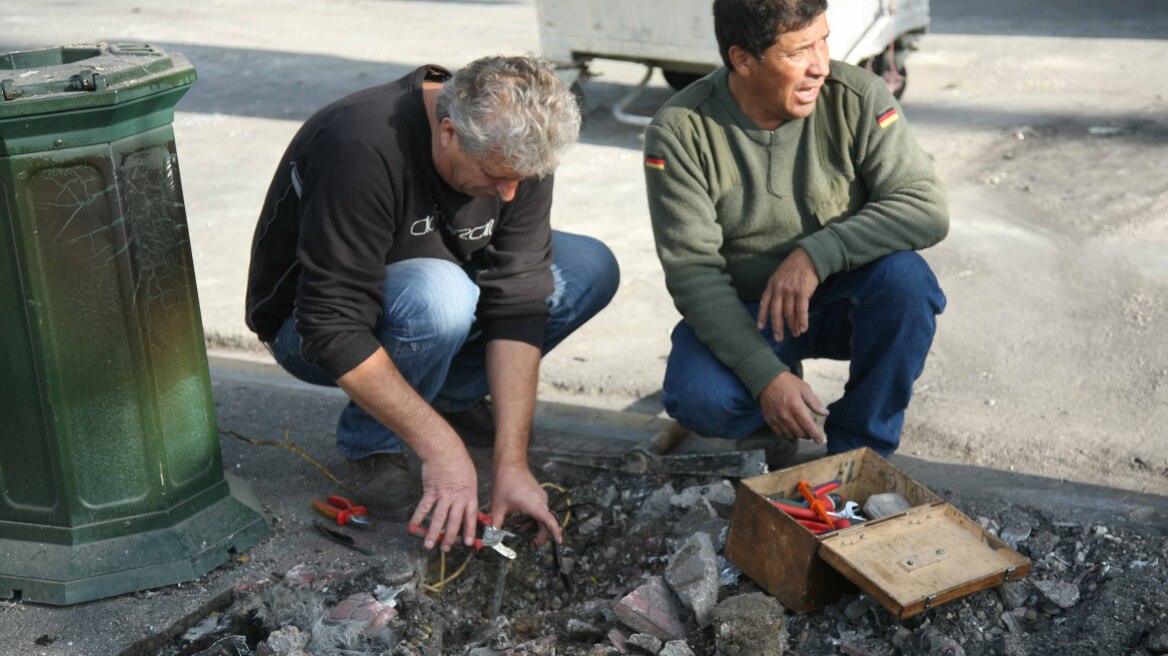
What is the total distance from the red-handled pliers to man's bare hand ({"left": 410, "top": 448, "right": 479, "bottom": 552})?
1.20 ft

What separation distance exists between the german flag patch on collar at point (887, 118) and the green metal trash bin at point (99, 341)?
1.76m

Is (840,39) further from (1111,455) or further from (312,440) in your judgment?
(312,440)

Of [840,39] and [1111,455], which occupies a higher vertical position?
[840,39]

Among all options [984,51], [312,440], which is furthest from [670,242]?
[984,51]

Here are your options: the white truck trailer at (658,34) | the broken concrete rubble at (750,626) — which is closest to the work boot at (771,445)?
the broken concrete rubble at (750,626)

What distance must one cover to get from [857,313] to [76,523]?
6.76 feet

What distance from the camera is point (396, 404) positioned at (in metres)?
2.81

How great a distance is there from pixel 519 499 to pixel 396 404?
1.25 ft

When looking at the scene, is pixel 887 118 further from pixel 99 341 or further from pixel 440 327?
pixel 99 341

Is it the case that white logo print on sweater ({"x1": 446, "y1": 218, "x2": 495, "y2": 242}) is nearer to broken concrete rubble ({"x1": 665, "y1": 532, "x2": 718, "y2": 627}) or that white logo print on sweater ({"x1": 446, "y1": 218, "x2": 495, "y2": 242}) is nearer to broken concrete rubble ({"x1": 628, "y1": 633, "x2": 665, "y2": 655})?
broken concrete rubble ({"x1": 665, "y1": 532, "x2": 718, "y2": 627})

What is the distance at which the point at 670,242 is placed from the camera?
10.5ft

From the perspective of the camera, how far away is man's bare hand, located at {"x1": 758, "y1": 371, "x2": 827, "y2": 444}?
3.04m

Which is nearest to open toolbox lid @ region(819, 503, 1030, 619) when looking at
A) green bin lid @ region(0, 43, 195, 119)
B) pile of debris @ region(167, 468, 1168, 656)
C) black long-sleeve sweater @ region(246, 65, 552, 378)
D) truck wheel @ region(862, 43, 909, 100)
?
pile of debris @ region(167, 468, 1168, 656)

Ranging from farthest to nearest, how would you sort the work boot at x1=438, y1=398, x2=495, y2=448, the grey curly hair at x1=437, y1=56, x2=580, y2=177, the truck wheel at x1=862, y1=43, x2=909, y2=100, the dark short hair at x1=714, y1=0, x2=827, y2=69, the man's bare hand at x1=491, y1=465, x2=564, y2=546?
the truck wheel at x1=862, y1=43, x2=909, y2=100 → the work boot at x1=438, y1=398, x2=495, y2=448 → the dark short hair at x1=714, y1=0, x2=827, y2=69 → the man's bare hand at x1=491, y1=465, x2=564, y2=546 → the grey curly hair at x1=437, y1=56, x2=580, y2=177
